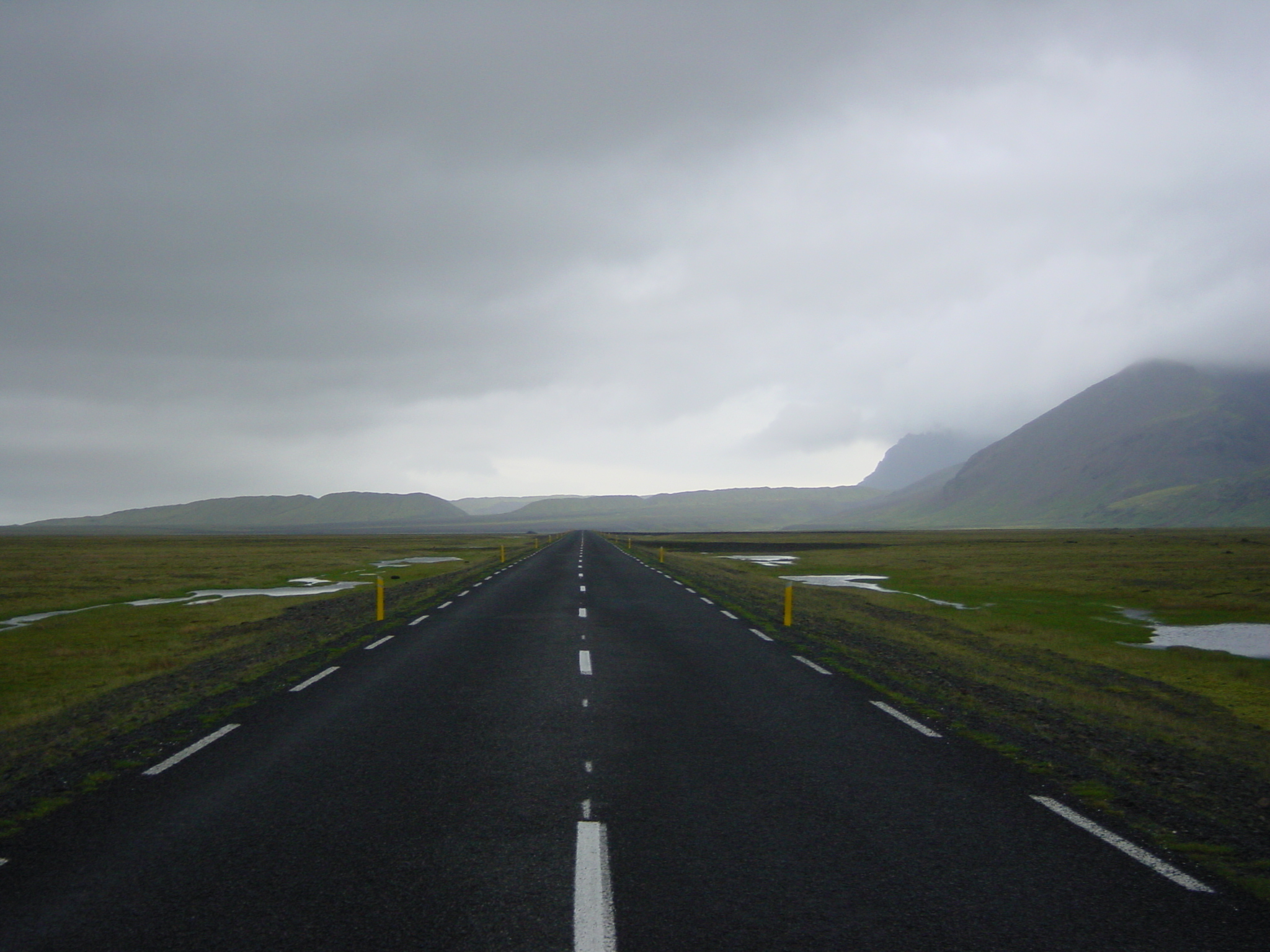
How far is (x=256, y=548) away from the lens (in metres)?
91.6

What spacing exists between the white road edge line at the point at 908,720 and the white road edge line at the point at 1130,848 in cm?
235

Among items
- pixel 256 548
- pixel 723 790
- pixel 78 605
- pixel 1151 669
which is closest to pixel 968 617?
pixel 1151 669

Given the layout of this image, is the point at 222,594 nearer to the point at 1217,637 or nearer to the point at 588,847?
the point at 588,847

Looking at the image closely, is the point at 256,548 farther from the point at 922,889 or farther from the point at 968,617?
Answer: the point at 922,889

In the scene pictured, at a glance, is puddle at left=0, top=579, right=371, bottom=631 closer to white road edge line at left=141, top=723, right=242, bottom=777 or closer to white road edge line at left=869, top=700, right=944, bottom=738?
white road edge line at left=141, top=723, right=242, bottom=777

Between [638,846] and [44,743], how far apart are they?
801cm

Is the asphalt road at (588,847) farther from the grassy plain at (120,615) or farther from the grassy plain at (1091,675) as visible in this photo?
the grassy plain at (120,615)

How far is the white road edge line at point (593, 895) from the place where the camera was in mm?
4531

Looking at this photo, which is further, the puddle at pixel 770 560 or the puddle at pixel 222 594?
the puddle at pixel 770 560

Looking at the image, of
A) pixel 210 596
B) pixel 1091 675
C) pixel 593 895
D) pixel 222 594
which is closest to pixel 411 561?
pixel 222 594

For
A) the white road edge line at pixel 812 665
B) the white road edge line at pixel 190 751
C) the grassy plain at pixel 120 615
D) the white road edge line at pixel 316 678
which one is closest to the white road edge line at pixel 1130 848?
the white road edge line at pixel 812 665

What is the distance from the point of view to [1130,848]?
6.03 meters

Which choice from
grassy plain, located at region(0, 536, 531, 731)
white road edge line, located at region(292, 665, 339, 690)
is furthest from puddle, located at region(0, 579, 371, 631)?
white road edge line, located at region(292, 665, 339, 690)

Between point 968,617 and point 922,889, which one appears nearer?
point 922,889
